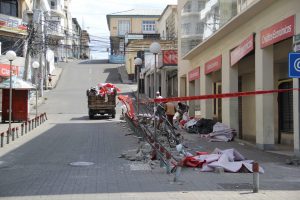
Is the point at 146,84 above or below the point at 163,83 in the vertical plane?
above

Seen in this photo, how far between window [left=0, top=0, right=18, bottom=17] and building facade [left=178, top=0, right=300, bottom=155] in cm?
2570

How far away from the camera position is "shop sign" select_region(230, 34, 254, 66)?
57.3 feet

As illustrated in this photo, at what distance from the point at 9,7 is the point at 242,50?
3539 centimetres

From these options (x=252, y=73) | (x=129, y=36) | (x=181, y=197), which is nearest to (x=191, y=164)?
(x=181, y=197)

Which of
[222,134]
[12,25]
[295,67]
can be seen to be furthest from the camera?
[12,25]

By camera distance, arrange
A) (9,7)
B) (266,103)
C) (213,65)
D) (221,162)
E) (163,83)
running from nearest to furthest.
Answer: (221,162) → (266,103) → (213,65) → (163,83) → (9,7)

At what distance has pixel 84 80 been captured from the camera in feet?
220

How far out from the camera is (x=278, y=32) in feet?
48.4

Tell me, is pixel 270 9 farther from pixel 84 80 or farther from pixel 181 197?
pixel 84 80

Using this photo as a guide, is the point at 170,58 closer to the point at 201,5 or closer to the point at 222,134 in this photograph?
the point at 201,5

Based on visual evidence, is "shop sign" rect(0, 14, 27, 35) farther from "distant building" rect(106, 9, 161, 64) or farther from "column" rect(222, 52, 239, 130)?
"distant building" rect(106, 9, 161, 64)

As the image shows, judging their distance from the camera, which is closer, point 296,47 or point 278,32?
point 296,47

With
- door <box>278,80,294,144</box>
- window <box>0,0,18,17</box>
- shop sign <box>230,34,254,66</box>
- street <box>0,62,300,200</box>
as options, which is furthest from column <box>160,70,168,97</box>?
street <box>0,62,300,200</box>

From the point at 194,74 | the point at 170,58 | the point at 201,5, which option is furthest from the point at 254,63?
the point at 170,58
